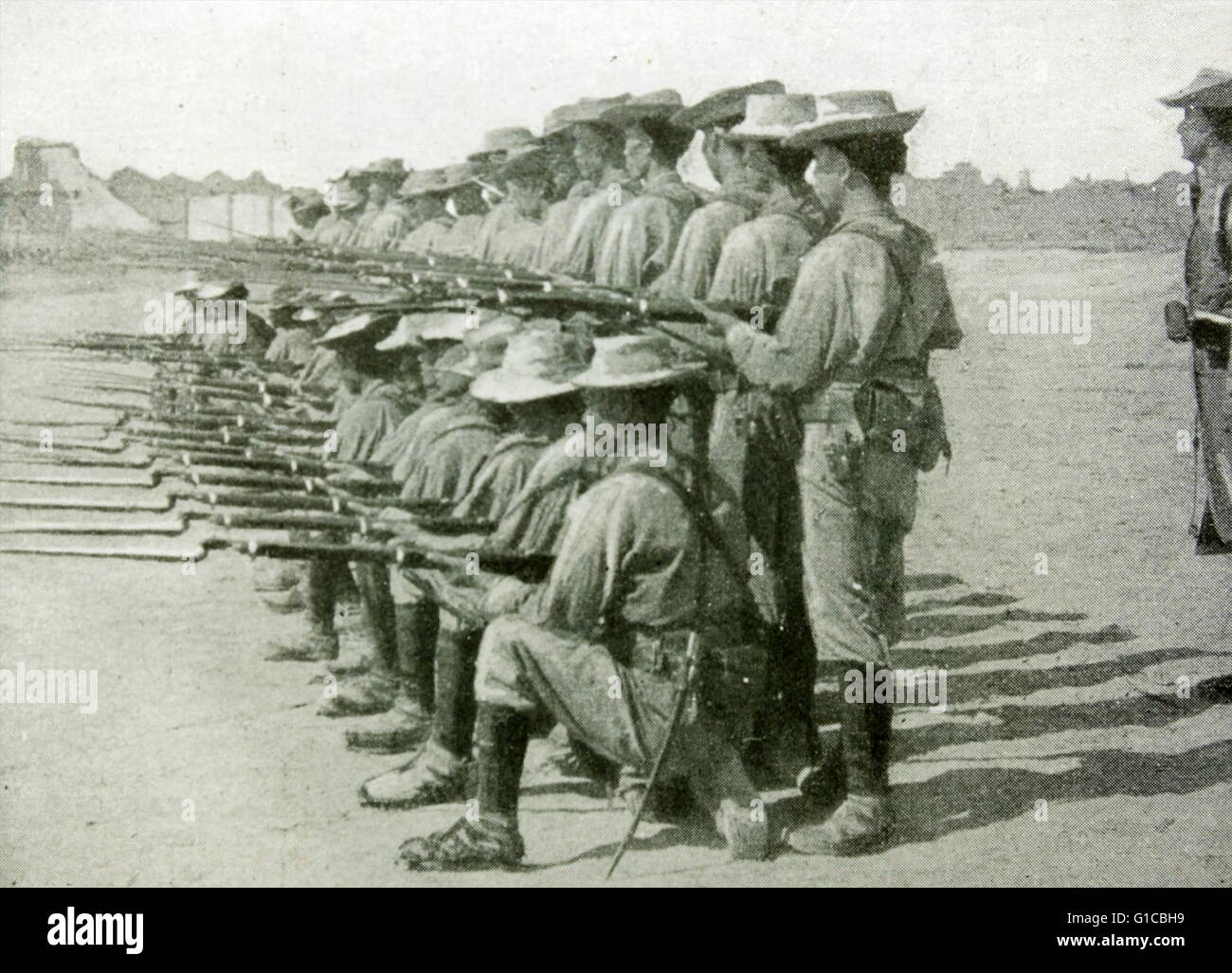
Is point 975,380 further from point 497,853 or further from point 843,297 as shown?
point 497,853

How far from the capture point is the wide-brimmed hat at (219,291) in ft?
31.7

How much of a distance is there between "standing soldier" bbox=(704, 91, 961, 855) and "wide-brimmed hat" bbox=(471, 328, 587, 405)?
665mm

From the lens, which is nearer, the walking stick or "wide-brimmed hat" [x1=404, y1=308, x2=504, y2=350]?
the walking stick

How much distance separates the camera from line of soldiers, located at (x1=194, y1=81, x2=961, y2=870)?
5488 mm

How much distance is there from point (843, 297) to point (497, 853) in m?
2.40

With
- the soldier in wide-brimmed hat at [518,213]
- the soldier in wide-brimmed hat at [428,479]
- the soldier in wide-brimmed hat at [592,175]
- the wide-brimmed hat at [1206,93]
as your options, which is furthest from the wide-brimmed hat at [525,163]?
the wide-brimmed hat at [1206,93]

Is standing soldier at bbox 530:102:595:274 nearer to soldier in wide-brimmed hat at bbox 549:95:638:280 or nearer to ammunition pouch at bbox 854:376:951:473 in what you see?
soldier in wide-brimmed hat at bbox 549:95:638:280

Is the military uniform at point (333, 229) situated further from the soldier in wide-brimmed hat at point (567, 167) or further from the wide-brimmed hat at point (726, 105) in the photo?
the wide-brimmed hat at point (726, 105)

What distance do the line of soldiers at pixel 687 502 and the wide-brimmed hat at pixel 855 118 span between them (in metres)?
0.01

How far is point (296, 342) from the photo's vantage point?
403 inches

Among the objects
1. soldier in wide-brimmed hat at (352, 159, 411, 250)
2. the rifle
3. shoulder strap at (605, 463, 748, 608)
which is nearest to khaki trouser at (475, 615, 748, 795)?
shoulder strap at (605, 463, 748, 608)

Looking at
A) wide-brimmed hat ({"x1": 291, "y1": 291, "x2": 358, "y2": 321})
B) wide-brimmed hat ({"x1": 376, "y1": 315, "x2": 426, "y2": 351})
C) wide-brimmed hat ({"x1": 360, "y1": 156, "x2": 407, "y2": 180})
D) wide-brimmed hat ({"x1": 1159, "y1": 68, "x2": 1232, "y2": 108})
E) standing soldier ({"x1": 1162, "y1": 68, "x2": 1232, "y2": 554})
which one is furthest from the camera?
wide-brimmed hat ({"x1": 360, "y1": 156, "x2": 407, "y2": 180})

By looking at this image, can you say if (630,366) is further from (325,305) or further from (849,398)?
(325,305)

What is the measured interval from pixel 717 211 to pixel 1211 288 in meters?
2.43
